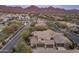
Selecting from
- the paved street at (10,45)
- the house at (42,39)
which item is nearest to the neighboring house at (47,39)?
the house at (42,39)

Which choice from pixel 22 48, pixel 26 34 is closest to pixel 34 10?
pixel 26 34

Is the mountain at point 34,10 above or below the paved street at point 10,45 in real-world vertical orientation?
above

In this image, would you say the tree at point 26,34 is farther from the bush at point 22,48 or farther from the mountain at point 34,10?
the mountain at point 34,10

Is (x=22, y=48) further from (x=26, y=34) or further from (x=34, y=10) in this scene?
(x=34, y=10)

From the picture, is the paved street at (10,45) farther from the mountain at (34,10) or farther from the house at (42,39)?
the mountain at (34,10)

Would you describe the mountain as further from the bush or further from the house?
the bush

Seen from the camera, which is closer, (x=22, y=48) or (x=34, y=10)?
(x=22, y=48)

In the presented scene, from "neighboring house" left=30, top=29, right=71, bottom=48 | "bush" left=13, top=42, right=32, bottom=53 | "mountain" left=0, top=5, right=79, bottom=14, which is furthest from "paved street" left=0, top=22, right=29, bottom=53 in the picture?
"mountain" left=0, top=5, right=79, bottom=14

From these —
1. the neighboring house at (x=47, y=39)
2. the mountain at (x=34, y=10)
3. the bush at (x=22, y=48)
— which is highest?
the mountain at (x=34, y=10)

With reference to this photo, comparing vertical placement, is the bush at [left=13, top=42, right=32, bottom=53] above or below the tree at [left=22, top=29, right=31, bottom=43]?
below
